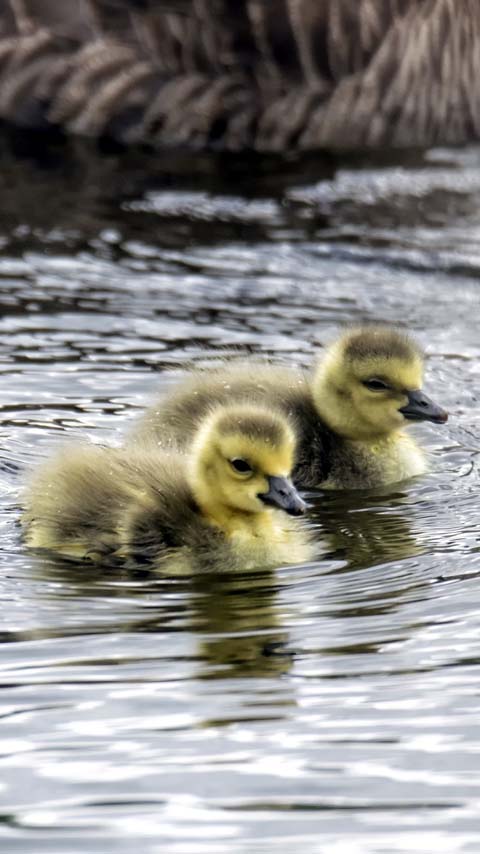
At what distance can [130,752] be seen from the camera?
4.32 m

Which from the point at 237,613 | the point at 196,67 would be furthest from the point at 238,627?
the point at 196,67

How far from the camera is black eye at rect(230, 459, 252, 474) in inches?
216

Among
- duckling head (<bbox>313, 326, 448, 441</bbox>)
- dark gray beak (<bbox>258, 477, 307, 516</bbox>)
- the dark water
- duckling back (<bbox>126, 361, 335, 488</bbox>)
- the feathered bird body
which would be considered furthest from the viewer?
the feathered bird body

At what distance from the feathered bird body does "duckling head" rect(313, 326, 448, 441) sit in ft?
15.1

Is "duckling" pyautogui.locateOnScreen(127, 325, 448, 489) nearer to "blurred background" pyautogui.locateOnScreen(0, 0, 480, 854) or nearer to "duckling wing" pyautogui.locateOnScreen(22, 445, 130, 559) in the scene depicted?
"blurred background" pyautogui.locateOnScreen(0, 0, 480, 854)

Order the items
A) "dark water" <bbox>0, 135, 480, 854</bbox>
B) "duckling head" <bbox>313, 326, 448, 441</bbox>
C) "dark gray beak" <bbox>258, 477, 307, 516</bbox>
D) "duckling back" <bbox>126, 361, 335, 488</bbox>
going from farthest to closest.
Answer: "duckling head" <bbox>313, 326, 448, 441</bbox> → "duckling back" <bbox>126, 361, 335, 488</bbox> → "dark gray beak" <bbox>258, 477, 307, 516</bbox> → "dark water" <bbox>0, 135, 480, 854</bbox>

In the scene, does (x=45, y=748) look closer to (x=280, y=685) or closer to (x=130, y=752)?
(x=130, y=752)

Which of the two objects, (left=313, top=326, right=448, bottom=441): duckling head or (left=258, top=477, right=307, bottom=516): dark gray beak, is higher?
(left=313, top=326, right=448, bottom=441): duckling head

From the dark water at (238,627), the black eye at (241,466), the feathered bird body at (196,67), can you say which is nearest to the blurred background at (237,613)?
the dark water at (238,627)

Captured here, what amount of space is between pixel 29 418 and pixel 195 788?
2.82 m

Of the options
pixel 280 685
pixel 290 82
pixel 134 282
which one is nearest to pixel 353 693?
pixel 280 685

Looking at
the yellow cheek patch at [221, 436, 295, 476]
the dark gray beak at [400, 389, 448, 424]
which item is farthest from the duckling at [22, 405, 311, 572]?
the dark gray beak at [400, 389, 448, 424]

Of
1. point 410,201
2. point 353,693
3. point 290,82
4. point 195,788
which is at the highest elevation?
point 290,82

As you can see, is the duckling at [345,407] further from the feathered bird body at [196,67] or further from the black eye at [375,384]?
the feathered bird body at [196,67]
